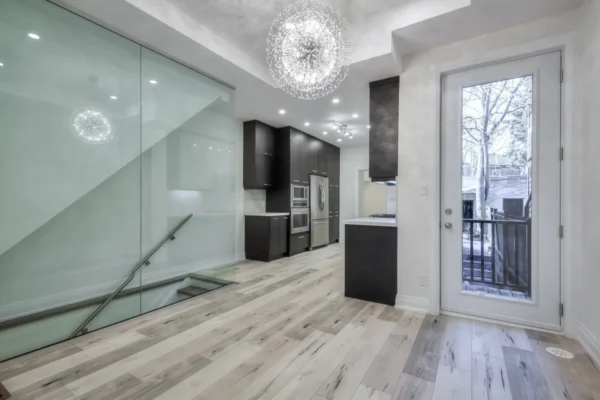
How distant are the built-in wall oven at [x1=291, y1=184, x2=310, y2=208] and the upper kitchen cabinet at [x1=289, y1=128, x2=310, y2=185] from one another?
0.41 ft

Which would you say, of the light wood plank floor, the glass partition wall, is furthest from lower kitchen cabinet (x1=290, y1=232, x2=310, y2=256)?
the light wood plank floor

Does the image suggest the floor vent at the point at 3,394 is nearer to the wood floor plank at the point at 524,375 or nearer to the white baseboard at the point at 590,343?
the wood floor plank at the point at 524,375

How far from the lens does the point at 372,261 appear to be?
3072mm

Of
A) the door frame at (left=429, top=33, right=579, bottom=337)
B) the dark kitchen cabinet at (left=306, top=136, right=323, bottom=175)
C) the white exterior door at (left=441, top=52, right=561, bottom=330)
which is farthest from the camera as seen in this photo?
the dark kitchen cabinet at (left=306, top=136, right=323, bottom=175)

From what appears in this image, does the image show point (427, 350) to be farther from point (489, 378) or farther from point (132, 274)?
point (132, 274)

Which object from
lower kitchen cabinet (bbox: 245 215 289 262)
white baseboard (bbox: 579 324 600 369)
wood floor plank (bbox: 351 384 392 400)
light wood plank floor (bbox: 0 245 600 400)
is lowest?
light wood plank floor (bbox: 0 245 600 400)

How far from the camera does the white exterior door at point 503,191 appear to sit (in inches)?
92.8

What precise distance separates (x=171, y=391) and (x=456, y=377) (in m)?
1.75

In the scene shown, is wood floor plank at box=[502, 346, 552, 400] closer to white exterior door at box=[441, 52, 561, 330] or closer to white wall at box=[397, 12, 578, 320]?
white exterior door at box=[441, 52, 561, 330]

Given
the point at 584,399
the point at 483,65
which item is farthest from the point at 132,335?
the point at 483,65

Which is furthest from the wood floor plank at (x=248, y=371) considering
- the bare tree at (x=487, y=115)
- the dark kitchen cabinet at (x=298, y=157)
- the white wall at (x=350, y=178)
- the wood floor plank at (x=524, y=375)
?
the white wall at (x=350, y=178)

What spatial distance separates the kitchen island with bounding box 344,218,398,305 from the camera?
2.96m

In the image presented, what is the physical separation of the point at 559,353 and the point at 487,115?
203 cm

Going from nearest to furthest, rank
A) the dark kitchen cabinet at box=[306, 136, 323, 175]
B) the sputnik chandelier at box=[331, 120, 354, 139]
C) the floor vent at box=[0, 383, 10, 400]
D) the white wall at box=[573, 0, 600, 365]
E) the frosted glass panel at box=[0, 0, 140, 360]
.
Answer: the floor vent at box=[0, 383, 10, 400]
the white wall at box=[573, 0, 600, 365]
the frosted glass panel at box=[0, 0, 140, 360]
the sputnik chandelier at box=[331, 120, 354, 139]
the dark kitchen cabinet at box=[306, 136, 323, 175]
